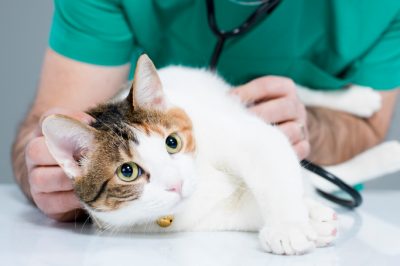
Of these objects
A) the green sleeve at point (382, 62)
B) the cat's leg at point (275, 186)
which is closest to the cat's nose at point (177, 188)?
the cat's leg at point (275, 186)

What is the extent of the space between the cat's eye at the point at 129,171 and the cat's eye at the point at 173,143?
2.7 inches

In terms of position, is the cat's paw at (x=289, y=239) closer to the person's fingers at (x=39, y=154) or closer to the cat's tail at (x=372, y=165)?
the person's fingers at (x=39, y=154)

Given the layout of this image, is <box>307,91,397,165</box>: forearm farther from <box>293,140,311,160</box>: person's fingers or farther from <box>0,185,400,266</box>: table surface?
<box>0,185,400,266</box>: table surface

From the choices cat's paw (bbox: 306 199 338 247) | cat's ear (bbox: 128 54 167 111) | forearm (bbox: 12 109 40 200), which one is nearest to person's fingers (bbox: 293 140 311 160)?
cat's paw (bbox: 306 199 338 247)

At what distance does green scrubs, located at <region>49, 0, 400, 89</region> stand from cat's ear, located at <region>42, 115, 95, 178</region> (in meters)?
0.56

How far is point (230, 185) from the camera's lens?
963 mm

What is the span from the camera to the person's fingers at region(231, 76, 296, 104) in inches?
46.5

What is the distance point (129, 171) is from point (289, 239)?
26cm

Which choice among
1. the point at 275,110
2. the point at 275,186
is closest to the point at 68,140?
the point at 275,186

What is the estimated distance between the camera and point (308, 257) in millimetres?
804

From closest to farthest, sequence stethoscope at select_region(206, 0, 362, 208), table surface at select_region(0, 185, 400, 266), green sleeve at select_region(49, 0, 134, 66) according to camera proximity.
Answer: table surface at select_region(0, 185, 400, 266) → stethoscope at select_region(206, 0, 362, 208) → green sleeve at select_region(49, 0, 134, 66)

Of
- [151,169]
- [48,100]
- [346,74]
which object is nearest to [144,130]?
[151,169]

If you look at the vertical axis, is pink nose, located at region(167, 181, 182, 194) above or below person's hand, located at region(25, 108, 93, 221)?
above

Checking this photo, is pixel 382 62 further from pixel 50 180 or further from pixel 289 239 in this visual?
pixel 50 180
